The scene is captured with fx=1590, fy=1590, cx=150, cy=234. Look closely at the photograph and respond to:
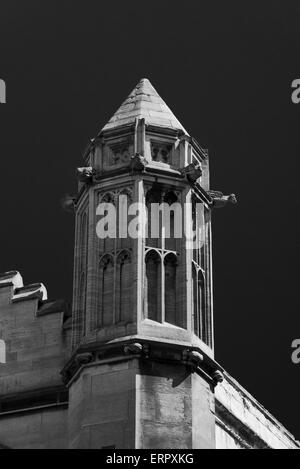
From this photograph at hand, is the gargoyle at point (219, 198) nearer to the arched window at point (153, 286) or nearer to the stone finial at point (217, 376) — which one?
the arched window at point (153, 286)

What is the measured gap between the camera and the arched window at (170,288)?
2167 cm

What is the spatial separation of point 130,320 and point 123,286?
61cm

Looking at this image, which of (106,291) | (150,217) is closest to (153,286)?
(106,291)

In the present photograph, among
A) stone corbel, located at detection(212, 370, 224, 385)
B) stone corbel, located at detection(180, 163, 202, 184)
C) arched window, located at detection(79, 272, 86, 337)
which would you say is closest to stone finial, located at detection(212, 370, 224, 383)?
stone corbel, located at detection(212, 370, 224, 385)

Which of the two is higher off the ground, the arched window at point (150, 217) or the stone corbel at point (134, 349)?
the arched window at point (150, 217)

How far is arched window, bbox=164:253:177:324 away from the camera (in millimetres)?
21672

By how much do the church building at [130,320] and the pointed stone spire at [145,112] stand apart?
26 millimetres

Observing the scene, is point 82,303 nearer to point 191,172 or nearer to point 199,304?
point 199,304

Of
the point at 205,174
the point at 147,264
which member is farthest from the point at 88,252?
the point at 205,174

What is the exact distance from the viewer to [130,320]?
21281mm

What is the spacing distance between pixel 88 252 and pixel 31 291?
1.70m

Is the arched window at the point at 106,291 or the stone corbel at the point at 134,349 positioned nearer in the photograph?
the stone corbel at the point at 134,349

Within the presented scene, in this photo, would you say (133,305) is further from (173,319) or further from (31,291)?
(31,291)

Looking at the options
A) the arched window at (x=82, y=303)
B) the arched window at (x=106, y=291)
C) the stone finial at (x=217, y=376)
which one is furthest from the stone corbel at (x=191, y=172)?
the stone finial at (x=217, y=376)
